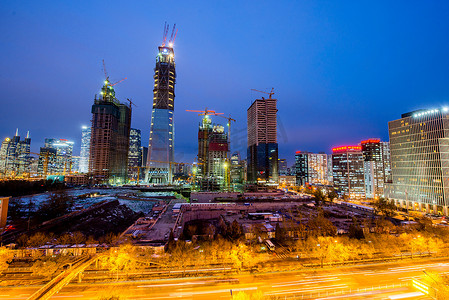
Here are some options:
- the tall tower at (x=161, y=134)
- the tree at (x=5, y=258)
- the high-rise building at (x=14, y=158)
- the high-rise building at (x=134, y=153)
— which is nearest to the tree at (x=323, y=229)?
the tree at (x=5, y=258)

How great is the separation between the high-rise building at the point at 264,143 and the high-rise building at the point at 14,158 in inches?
4458

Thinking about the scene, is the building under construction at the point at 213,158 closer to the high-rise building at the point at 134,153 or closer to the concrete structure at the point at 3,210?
the concrete structure at the point at 3,210

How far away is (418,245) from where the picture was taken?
19.8 meters

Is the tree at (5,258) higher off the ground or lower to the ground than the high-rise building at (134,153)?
lower

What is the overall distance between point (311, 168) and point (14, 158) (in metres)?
174

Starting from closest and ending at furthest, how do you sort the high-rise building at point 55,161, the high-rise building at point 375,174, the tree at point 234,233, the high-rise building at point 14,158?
1. the tree at point 234,233
2. the high-rise building at point 375,174
3. the high-rise building at point 14,158
4. the high-rise building at point 55,161

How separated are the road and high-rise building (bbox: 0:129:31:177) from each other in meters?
125

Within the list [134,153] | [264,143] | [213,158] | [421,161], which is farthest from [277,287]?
[134,153]

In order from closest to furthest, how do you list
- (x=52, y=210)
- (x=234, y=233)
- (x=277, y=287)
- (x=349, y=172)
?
(x=277, y=287)
(x=234, y=233)
(x=52, y=210)
(x=349, y=172)

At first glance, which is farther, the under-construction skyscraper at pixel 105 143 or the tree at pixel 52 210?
the under-construction skyscraper at pixel 105 143

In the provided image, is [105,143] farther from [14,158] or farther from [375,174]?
[375,174]

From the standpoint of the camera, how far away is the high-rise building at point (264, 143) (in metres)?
98.4

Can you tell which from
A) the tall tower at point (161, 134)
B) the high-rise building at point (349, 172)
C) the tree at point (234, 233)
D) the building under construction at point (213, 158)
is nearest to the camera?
the tree at point (234, 233)

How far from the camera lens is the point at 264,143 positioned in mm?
105812
